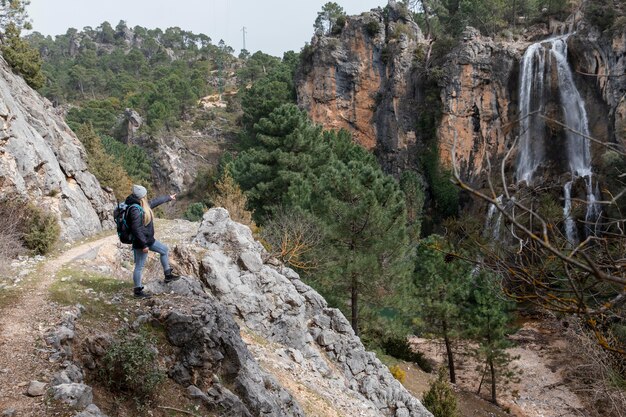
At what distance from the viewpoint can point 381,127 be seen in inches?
1622

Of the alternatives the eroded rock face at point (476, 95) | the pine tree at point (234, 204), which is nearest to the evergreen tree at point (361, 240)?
the pine tree at point (234, 204)

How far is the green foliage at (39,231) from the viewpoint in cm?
1056

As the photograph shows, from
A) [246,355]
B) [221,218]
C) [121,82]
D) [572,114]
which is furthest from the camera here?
[121,82]

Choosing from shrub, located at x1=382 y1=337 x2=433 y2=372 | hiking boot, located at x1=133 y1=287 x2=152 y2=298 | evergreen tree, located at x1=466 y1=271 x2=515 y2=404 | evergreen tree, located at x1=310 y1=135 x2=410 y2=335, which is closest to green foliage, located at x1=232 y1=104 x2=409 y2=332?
evergreen tree, located at x1=310 y1=135 x2=410 y2=335

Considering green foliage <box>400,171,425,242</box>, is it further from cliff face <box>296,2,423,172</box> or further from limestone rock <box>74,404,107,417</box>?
limestone rock <box>74,404,107,417</box>

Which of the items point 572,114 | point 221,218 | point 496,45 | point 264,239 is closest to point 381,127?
point 496,45

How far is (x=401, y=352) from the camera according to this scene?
19.4 metres

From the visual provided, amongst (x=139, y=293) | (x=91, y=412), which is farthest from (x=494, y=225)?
(x=91, y=412)

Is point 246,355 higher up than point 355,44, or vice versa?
point 355,44

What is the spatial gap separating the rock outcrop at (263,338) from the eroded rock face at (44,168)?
4.76 m

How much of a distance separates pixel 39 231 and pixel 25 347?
658 centimetres

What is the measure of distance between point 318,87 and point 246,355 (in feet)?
125

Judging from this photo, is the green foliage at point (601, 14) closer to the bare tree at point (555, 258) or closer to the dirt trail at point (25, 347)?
the bare tree at point (555, 258)

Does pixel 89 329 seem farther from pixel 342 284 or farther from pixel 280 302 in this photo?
pixel 342 284
